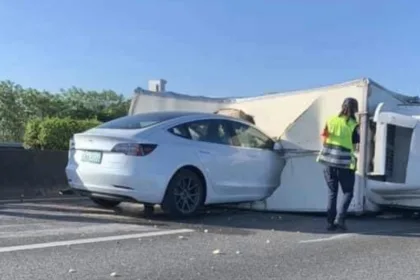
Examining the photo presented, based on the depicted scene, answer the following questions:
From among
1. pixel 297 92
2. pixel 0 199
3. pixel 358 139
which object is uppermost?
pixel 297 92

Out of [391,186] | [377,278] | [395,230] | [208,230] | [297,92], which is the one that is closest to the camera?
[377,278]

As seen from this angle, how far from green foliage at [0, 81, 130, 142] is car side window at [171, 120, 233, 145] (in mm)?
27357

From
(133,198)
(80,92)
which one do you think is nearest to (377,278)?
(133,198)

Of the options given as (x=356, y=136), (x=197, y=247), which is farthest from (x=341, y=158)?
(x=197, y=247)

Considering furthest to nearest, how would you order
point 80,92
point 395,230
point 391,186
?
point 80,92 → point 391,186 → point 395,230

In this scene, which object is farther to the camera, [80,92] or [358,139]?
[80,92]

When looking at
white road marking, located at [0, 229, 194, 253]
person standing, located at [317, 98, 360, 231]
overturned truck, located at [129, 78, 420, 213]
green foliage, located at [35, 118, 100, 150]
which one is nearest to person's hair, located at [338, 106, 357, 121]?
person standing, located at [317, 98, 360, 231]

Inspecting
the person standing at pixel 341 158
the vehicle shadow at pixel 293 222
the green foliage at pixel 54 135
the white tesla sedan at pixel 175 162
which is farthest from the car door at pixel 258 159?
the green foliage at pixel 54 135

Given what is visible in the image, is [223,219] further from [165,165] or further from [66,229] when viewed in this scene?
[66,229]

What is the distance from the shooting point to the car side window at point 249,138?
31.5 feet

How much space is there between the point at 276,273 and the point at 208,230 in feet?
7.57

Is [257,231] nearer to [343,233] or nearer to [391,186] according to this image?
[343,233]

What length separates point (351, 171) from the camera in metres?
8.46

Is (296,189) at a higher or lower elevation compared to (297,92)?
lower
